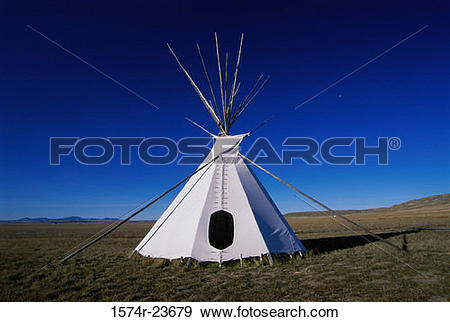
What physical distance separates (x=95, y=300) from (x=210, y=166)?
5.33m

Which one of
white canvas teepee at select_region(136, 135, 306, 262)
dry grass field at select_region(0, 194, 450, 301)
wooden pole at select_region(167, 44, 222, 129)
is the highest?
wooden pole at select_region(167, 44, 222, 129)

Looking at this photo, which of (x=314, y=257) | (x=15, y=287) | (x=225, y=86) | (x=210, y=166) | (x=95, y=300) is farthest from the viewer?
(x=225, y=86)

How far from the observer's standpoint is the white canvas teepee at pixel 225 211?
734 centimetres

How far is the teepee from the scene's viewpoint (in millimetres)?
7348

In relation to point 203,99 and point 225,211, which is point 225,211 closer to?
point 225,211

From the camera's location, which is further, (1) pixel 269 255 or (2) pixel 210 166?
(2) pixel 210 166

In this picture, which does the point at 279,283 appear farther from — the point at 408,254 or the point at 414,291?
the point at 408,254

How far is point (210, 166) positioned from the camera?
9.09 meters

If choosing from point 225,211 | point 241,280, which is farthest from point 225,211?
point 241,280
